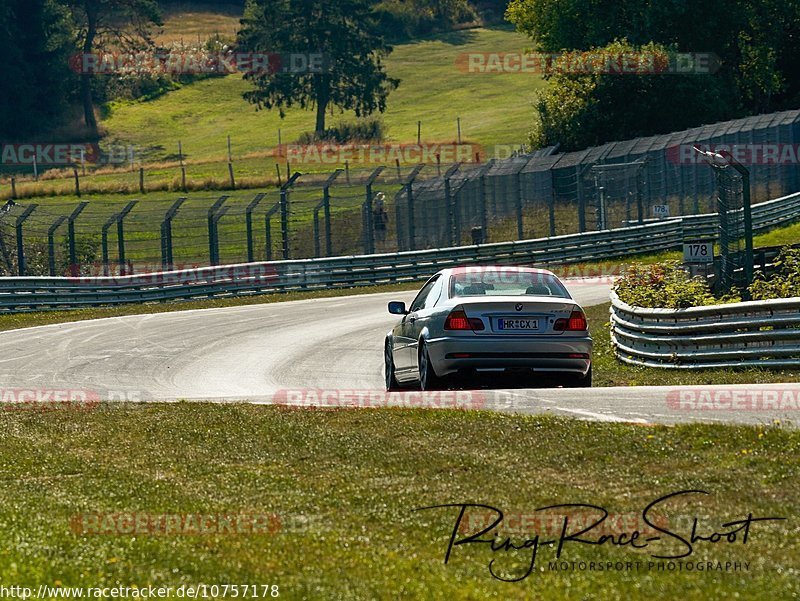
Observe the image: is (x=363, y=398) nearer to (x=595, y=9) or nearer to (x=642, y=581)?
(x=642, y=581)

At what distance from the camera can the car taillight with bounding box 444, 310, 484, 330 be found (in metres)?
13.1

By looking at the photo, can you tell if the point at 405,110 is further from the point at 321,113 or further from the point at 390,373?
the point at 390,373

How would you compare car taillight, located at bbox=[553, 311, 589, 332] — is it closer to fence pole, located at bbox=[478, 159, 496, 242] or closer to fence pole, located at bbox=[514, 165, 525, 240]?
fence pole, located at bbox=[478, 159, 496, 242]

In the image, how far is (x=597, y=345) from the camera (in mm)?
21031

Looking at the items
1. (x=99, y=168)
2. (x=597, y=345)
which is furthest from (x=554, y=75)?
(x=597, y=345)

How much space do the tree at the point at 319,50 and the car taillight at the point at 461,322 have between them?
77.1 metres

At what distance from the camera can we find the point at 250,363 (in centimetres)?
1908

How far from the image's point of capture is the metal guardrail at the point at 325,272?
3048 cm

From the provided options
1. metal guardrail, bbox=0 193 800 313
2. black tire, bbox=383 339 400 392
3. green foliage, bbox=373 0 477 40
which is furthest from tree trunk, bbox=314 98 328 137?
black tire, bbox=383 339 400 392

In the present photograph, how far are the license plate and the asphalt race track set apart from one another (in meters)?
0.90

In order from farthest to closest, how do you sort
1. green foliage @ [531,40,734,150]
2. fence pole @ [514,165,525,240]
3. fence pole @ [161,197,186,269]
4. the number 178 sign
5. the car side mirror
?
green foliage @ [531,40,734,150] → fence pole @ [514,165,525,240] → fence pole @ [161,197,186,269] → the number 178 sign → the car side mirror

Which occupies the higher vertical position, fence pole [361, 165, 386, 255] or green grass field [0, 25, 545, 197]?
fence pole [361, 165, 386, 255]

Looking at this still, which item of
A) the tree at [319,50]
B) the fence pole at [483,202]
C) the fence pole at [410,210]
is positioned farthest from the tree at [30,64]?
the fence pole at [410,210]

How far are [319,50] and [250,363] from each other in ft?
244
